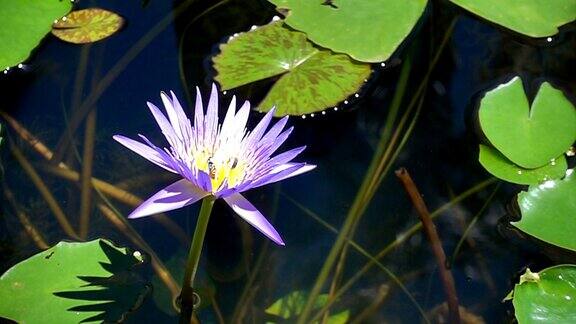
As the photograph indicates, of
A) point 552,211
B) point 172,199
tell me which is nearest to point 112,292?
point 172,199

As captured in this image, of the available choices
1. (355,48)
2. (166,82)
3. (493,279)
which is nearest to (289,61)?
(355,48)

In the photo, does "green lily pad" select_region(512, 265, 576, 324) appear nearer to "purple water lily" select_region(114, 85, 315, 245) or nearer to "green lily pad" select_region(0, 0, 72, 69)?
"purple water lily" select_region(114, 85, 315, 245)

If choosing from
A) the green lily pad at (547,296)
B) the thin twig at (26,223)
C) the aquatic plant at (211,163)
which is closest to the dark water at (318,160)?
the thin twig at (26,223)

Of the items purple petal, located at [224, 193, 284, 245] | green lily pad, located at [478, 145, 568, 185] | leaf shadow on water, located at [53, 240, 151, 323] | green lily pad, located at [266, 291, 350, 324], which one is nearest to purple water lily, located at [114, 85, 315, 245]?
purple petal, located at [224, 193, 284, 245]

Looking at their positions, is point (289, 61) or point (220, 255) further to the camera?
point (289, 61)

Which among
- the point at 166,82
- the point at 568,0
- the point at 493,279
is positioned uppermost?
the point at 568,0

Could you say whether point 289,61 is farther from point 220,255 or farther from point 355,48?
point 220,255

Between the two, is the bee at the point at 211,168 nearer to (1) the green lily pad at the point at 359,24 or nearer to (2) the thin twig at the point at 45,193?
(2) the thin twig at the point at 45,193
